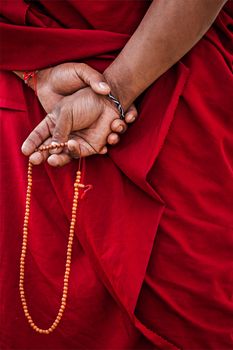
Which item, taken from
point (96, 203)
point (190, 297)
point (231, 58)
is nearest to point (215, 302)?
point (190, 297)

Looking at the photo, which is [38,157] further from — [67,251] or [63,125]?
[67,251]

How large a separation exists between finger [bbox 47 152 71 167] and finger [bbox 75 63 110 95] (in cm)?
15

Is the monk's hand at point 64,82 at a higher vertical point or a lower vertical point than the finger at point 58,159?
higher

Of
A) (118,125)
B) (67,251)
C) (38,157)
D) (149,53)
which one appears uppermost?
(149,53)

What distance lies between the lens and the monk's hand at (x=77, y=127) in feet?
3.27

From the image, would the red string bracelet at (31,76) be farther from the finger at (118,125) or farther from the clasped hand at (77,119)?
the finger at (118,125)

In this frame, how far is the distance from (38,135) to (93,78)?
0.16 metres

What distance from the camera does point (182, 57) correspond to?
1031mm

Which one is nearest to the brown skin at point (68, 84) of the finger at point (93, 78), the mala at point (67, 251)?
the finger at point (93, 78)

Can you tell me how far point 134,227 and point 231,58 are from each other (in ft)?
1.35

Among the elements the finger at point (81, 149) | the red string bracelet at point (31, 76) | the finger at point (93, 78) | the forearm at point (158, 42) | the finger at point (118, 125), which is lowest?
the finger at point (81, 149)

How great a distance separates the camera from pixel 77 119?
1000 millimetres

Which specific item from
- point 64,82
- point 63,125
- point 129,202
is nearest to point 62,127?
point 63,125

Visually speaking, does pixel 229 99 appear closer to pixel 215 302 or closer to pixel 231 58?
pixel 231 58
